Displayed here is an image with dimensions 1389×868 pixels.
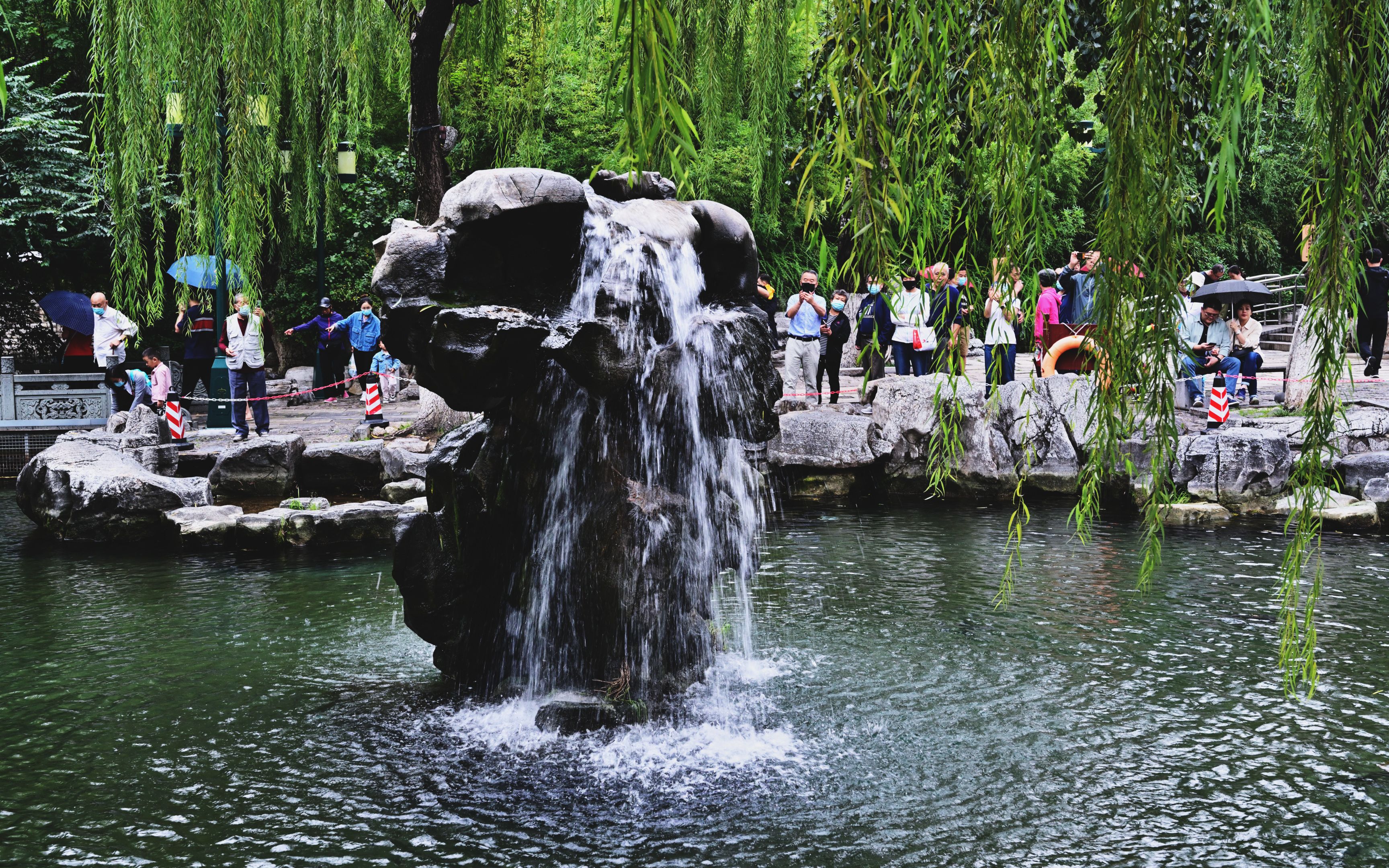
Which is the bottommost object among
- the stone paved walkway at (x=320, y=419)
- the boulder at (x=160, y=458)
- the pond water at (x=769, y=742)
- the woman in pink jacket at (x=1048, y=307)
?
the pond water at (x=769, y=742)

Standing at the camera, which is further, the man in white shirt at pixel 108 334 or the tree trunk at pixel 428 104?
the man in white shirt at pixel 108 334

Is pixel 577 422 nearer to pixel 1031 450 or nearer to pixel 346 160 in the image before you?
pixel 1031 450

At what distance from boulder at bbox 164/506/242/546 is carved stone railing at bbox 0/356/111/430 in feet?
21.3

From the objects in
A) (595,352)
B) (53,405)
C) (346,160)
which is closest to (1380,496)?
(595,352)

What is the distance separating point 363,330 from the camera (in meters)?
19.0

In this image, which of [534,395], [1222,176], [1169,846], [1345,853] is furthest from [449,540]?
[1222,176]

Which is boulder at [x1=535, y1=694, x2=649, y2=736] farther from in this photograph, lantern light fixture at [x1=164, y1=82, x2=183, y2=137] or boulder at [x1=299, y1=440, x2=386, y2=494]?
boulder at [x1=299, y1=440, x2=386, y2=494]

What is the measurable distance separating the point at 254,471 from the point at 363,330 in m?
6.74

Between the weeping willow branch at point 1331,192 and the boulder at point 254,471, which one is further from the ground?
the weeping willow branch at point 1331,192

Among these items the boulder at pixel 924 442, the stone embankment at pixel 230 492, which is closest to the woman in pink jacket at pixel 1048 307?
the boulder at pixel 924 442

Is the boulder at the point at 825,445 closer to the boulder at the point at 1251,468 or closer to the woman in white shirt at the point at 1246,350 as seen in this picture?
the boulder at the point at 1251,468

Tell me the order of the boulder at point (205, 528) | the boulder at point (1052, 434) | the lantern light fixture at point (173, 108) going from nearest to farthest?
the lantern light fixture at point (173, 108)
the boulder at point (205, 528)
the boulder at point (1052, 434)

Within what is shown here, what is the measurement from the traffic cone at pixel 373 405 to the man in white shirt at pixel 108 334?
3.34m

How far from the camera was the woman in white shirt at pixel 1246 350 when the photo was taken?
1434 centimetres
